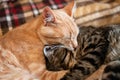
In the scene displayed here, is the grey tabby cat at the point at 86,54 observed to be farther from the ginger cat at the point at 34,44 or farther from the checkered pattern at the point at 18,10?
the checkered pattern at the point at 18,10

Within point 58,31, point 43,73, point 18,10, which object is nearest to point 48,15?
point 58,31

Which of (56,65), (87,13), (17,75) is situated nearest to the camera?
(17,75)

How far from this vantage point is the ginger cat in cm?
139

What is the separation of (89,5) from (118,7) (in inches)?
8.3

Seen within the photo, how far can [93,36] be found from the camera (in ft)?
5.18

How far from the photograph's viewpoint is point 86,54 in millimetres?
1488

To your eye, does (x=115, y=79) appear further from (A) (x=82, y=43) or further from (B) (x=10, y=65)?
(B) (x=10, y=65)

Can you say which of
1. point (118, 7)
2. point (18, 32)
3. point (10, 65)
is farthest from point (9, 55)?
point (118, 7)

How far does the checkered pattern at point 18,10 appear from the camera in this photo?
5.92 ft

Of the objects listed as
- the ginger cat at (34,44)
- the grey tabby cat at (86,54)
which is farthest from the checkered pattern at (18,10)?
the grey tabby cat at (86,54)

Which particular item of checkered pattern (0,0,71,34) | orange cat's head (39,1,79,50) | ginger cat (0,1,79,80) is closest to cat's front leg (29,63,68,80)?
ginger cat (0,1,79,80)

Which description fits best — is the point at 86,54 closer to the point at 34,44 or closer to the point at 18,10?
the point at 34,44

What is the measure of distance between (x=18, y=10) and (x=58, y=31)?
0.53 meters

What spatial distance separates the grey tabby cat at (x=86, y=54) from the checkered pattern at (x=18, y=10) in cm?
40
